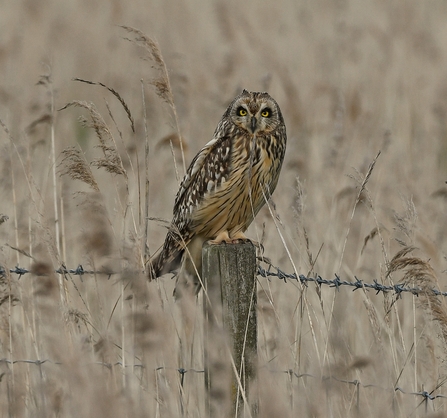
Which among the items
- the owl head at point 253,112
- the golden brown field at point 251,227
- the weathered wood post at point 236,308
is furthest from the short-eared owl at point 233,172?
the weathered wood post at point 236,308

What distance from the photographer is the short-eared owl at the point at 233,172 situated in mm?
4047

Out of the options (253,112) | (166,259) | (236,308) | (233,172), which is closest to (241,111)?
(253,112)

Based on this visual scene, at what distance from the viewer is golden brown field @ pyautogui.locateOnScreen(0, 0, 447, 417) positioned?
9.07 feet

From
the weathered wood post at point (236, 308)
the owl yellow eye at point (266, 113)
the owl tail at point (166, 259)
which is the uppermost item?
the owl yellow eye at point (266, 113)

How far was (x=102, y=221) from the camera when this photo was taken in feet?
9.04

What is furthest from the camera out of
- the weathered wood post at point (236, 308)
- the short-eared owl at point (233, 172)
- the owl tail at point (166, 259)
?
the short-eared owl at point (233, 172)

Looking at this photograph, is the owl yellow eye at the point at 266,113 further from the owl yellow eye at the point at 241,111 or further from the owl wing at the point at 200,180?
the owl wing at the point at 200,180

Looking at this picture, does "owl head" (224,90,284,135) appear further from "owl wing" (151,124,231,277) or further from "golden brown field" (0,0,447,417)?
"golden brown field" (0,0,447,417)

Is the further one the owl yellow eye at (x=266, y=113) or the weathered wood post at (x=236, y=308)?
the owl yellow eye at (x=266, y=113)

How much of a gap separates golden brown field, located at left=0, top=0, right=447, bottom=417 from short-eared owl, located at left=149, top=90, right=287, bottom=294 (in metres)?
0.18

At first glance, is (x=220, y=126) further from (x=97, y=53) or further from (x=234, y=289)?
(x=97, y=53)

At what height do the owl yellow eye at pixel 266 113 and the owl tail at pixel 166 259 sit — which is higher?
the owl yellow eye at pixel 266 113

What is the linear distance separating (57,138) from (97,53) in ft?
9.39

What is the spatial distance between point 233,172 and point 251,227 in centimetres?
169
